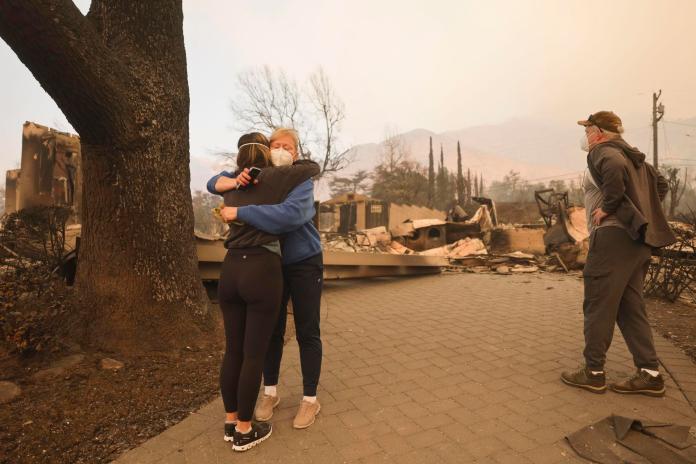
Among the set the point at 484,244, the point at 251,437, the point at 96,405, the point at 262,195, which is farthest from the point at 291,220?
the point at 484,244

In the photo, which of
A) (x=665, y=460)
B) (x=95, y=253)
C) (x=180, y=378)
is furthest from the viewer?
(x=95, y=253)

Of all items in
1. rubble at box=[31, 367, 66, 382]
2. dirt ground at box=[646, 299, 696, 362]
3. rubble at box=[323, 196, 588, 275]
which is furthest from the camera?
rubble at box=[323, 196, 588, 275]

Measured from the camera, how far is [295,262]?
261 cm

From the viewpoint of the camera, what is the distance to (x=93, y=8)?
378 cm

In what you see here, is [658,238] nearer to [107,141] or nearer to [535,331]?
[535,331]

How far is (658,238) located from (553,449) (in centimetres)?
170

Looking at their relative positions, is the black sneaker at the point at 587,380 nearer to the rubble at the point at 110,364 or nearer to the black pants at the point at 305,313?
the black pants at the point at 305,313

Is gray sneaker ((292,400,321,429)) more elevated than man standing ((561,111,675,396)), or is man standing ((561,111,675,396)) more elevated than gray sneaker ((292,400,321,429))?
man standing ((561,111,675,396))

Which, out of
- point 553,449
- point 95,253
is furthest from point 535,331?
point 95,253

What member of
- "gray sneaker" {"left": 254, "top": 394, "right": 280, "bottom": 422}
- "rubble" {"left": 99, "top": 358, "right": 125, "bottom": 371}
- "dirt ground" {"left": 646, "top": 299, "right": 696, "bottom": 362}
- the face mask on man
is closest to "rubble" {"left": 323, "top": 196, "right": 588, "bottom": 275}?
"dirt ground" {"left": 646, "top": 299, "right": 696, "bottom": 362}

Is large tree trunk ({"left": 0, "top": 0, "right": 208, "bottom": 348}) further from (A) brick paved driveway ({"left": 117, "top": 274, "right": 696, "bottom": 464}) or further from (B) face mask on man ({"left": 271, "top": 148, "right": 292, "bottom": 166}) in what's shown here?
(B) face mask on man ({"left": 271, "top": 148, "right": 292, "bottom": 166})

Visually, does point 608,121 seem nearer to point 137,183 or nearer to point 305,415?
point 305,415

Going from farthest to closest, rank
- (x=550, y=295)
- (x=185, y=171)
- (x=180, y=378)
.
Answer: (x=550, y=295)
(x=185, y=171)
(x=180, y=378)

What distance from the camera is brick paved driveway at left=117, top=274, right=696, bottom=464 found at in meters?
2.40
